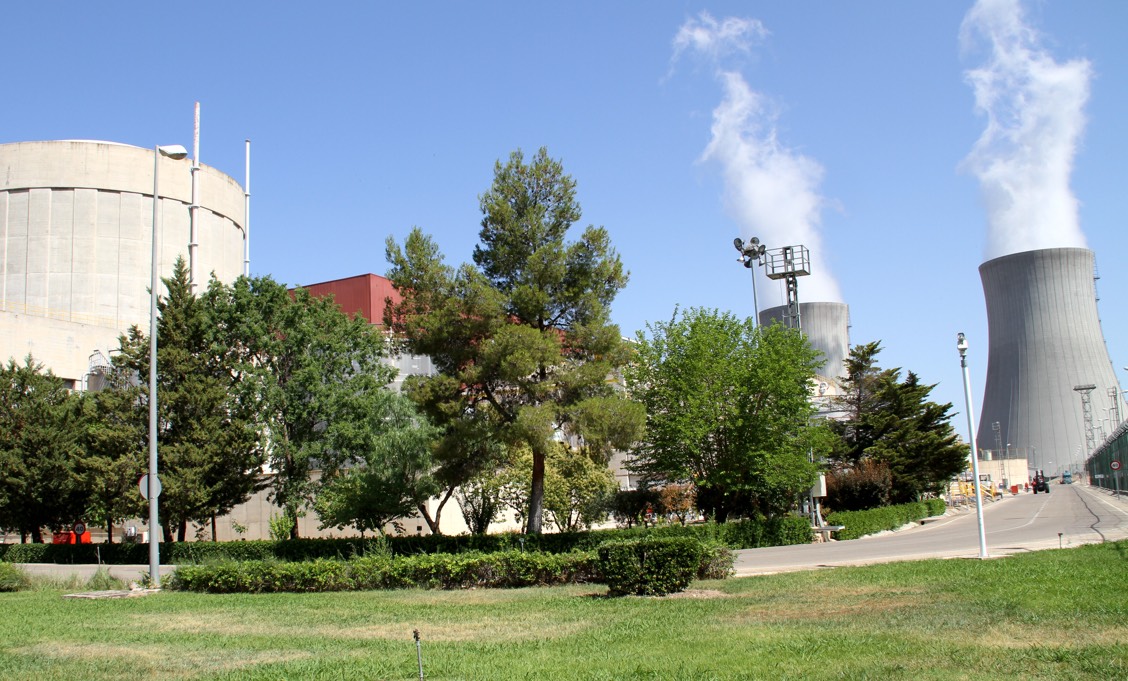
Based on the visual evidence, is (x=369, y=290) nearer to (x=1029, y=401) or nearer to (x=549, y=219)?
(x=549, y=219)

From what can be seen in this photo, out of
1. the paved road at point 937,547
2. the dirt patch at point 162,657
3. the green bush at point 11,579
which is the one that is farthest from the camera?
the paved road at point 937,547

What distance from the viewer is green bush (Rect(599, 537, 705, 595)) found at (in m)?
15.1

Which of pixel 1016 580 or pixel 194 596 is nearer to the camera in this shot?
pixel 1016 580

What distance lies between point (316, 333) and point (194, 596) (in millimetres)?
16849

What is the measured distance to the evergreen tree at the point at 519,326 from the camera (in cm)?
2398

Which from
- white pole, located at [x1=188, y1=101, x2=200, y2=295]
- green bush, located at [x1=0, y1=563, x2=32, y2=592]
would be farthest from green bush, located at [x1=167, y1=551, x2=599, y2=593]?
white pole, located at [x1=188, y1=101, x2=200, y2=295]

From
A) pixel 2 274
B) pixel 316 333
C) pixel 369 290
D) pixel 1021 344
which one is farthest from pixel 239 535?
pixel 1021 344

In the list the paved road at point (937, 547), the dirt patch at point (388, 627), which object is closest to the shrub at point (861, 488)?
the paved road at point (937, 547)

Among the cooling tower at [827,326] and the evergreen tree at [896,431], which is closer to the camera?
the evergreen tree at [896,431]

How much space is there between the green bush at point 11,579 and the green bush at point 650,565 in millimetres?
15272

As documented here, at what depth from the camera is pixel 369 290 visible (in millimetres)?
58562

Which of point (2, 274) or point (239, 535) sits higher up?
point (2, 274)

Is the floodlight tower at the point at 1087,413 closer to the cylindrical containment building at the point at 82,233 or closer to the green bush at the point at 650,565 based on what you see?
the cylindrical containment building at the point at 82,233

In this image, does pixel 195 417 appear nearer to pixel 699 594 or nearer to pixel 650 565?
pixel 650 565
